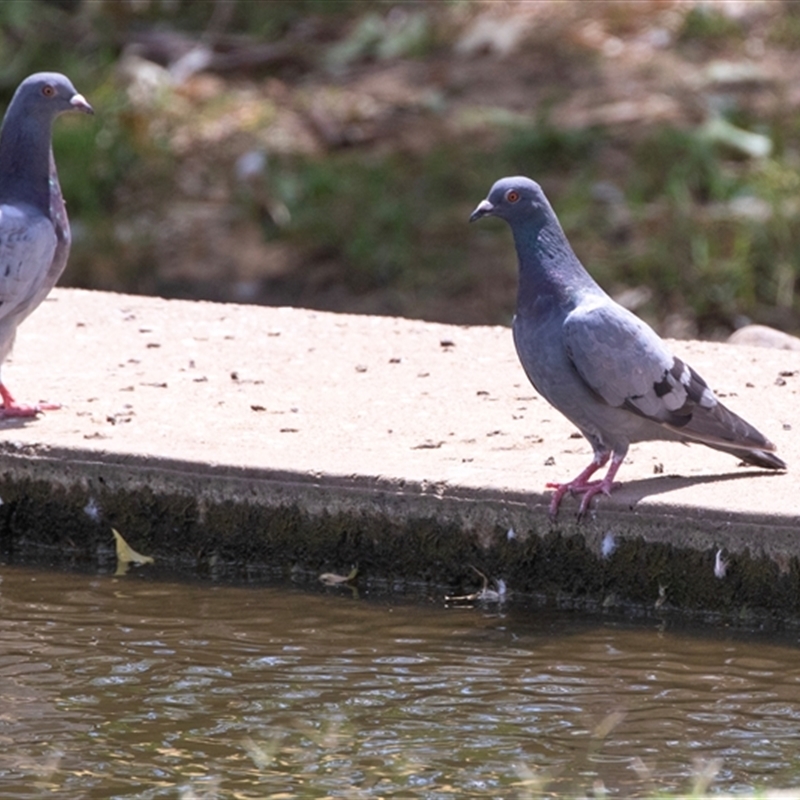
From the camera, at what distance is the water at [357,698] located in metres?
4.32

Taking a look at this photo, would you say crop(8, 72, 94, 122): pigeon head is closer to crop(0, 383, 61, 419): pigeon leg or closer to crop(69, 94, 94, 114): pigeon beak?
crop(69, 94, 94, 114): pigeon beak

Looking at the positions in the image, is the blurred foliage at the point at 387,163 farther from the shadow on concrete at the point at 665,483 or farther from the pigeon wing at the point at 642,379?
the pigeon wing at the point at 642,379

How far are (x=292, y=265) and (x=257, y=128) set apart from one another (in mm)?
1916

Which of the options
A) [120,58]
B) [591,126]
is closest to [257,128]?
[120,58]

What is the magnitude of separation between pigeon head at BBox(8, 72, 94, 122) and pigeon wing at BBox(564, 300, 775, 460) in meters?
2.46

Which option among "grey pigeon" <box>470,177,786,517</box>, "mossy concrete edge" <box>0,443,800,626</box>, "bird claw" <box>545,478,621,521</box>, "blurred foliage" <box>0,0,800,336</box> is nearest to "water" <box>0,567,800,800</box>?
"mossy concrete edge" <box>0,443,800,626</box>

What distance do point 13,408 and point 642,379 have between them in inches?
93.9

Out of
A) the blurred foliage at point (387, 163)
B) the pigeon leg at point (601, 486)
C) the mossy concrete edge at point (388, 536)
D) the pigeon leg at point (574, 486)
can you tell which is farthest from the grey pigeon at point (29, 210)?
the blurred foliage at point (387, 163)

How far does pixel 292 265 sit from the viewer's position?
38.9ft

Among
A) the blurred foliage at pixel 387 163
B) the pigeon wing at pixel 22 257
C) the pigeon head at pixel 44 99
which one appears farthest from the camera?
the blurred foliage at pixel 387 163

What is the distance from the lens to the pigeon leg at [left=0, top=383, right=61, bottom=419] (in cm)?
638

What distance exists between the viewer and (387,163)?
493 inches

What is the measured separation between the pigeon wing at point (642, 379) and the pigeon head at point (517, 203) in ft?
1.29

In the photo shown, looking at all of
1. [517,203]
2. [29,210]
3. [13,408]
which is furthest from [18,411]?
[517,203]
